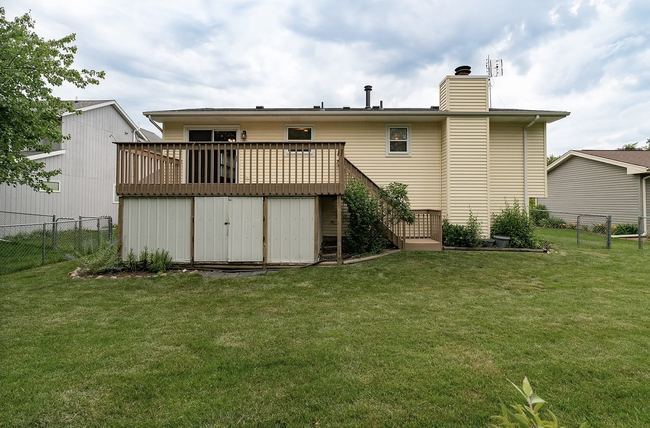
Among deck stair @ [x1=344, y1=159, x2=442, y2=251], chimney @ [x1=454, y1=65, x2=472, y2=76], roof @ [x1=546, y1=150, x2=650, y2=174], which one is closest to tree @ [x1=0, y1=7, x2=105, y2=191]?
deck stair @ [x1=344, y1=159, x2=442, y2=251]

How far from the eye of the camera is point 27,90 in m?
8.45

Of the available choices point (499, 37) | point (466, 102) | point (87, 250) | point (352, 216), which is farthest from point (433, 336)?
point (499, 37)

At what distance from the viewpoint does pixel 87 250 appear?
8.60m

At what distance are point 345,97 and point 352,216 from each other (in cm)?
1334

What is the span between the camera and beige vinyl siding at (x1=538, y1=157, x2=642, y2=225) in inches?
536

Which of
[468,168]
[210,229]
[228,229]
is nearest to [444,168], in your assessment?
[468,168]

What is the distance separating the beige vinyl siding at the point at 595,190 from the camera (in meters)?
13.6

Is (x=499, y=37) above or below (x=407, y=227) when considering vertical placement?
above

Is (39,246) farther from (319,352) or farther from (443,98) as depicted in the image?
(443,98)

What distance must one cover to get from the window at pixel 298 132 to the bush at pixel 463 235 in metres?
5.19

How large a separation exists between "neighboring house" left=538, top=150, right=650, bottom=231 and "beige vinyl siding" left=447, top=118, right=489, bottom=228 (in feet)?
28.8

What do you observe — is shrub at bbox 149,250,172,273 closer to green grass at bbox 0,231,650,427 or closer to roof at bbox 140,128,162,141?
green grass at bbox 0,231,650,427

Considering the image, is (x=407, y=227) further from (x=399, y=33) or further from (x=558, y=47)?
(x=558, y=47)

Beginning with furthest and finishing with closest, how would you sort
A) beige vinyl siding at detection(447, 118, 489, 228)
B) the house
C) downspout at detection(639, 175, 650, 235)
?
downspout at detection(639, 175, 650, 235) < beige vinyl siding at detection(447, 118, 489, 228) < the house
